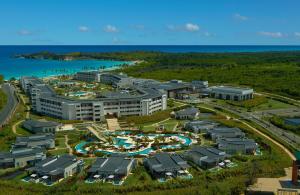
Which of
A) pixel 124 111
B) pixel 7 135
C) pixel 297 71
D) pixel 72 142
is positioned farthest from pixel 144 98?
pixel 297 71

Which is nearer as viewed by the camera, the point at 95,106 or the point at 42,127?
the point at 42,127

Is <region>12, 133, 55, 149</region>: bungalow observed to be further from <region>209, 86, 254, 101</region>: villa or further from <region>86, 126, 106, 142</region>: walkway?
<region>209, 86, 254, 101</region>: villa

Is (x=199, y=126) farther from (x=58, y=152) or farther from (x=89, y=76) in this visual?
(x=89, y=76)

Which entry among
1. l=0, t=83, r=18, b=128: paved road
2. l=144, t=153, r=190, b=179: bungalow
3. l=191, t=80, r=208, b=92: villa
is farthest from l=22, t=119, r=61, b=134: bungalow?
l=191, t=80, r=208, b=92: villa

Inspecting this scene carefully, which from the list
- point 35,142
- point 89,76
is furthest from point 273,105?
point 89,76

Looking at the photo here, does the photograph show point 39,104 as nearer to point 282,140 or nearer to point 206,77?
point 282,140

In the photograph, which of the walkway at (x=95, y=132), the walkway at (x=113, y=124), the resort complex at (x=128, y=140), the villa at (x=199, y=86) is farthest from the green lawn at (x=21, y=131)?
the villa at (x=199, y=86)
